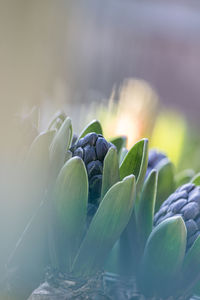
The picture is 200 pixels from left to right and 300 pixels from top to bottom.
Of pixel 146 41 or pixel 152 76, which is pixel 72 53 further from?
pixel 146 41

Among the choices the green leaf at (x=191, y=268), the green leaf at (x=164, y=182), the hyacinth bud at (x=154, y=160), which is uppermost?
the hyacinth bud at (x=154, y=160)

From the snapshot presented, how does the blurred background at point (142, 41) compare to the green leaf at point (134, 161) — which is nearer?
the green leaf at point (134, 161)

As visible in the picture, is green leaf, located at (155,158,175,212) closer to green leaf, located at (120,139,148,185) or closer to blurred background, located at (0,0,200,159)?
green leaf, located at (120,139,148,185)

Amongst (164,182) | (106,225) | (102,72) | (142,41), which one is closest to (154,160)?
(164,182)

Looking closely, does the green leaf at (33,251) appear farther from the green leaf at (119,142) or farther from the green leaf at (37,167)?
the green leaf at (119,142)

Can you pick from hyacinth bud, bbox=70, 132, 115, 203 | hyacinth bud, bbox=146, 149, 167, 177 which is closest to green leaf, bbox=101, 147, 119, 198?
hyacinth bud, bbox=70, 132, 115, 203

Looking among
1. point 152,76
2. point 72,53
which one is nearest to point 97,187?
point 72,53

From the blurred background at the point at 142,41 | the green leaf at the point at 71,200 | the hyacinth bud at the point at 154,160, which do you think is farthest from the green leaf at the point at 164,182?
the blurred background at the point at 142,41

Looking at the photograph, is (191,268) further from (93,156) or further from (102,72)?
(102,72)
